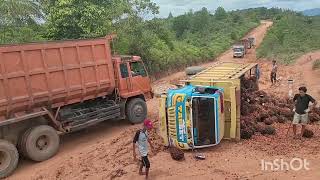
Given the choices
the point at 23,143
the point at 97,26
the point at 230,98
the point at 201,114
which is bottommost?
the point at 23,143

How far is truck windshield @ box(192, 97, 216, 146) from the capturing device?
10.1 metres

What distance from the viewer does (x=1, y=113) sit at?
10.0 metres

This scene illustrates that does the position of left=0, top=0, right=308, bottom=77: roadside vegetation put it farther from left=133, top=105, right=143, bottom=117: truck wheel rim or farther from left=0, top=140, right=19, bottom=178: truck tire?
left=0, top=140, right=19, bottom=178: truck tire

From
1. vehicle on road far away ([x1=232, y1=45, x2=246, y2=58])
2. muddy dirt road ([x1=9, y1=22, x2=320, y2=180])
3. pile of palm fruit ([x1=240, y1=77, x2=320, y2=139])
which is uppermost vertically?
pile of palm fruit ([x1=240, y1=77, x2=320, y2=139])

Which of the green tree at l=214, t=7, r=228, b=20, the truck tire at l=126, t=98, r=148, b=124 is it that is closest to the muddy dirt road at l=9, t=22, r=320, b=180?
the truck tire at l=126, t=98, r=148, b=124

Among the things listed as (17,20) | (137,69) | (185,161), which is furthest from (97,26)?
(185,161)

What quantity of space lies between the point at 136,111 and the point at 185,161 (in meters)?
4.79

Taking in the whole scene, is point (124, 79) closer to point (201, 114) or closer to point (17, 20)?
point (201, 114)

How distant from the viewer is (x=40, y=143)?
10750mm

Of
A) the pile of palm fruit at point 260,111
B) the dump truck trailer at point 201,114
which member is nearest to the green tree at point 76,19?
the pile of palm fruit at point 260,111

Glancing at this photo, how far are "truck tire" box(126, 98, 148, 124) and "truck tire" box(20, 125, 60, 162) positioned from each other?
3.32 meters

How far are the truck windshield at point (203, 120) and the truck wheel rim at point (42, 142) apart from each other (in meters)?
4.12

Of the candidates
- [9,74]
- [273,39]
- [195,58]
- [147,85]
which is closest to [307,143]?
[147,85]

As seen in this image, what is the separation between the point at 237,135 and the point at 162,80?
16.8 m
